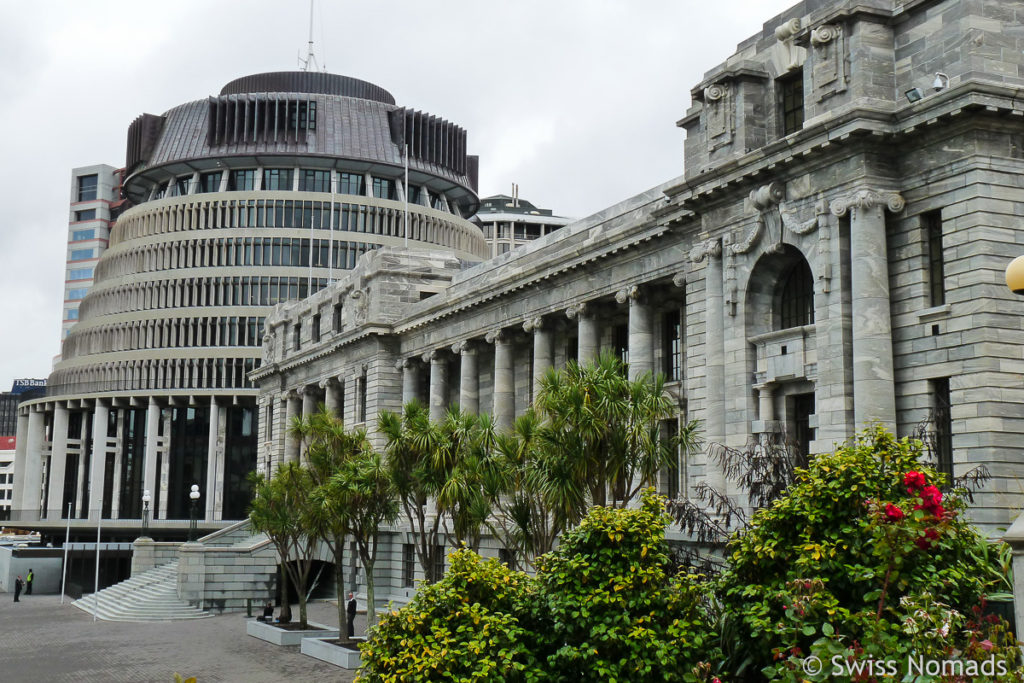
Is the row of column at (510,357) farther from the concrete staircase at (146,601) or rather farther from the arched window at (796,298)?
the concrete staircase at (146,601)

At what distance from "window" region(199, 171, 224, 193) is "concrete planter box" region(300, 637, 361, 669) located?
70.6m

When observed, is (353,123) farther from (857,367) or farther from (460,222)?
(857,367)

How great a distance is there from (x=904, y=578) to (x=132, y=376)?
95.9 meters

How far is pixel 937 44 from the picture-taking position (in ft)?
90.2

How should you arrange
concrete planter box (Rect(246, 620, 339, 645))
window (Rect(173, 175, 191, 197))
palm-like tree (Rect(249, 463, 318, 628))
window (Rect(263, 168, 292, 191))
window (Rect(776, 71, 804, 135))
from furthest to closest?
window (Rect(173, 175, 191, 197)), window (Rect(263, 168, 292, 191)), palm-like tree (Rect(249, 463, 318, 628)), concrete planter box (Rect(246, 620, 339, 645)), window (Rect(776, 71, 804, 135))

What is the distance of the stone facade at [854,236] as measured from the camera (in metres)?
26.0

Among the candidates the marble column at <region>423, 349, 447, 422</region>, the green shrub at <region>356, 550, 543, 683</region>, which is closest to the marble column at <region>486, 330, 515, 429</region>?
the marble column at <region>423, 349, 447, 422</region>

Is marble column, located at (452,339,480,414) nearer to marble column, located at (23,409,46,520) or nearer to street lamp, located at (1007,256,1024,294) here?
street lamp, located at (1007,256,1024,294)

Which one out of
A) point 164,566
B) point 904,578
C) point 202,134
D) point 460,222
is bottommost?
point 164,566

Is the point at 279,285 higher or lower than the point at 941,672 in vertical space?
higher

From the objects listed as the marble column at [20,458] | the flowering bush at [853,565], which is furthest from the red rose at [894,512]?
the marble column at [20,458]

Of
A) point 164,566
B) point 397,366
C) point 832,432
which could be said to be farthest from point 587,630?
point 164,566

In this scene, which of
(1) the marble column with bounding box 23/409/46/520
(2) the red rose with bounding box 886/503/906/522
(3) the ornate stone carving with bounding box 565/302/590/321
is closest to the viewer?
(2) the red rose with bounding box 886/503/906/522

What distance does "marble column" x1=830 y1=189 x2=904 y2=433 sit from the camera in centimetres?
2711
